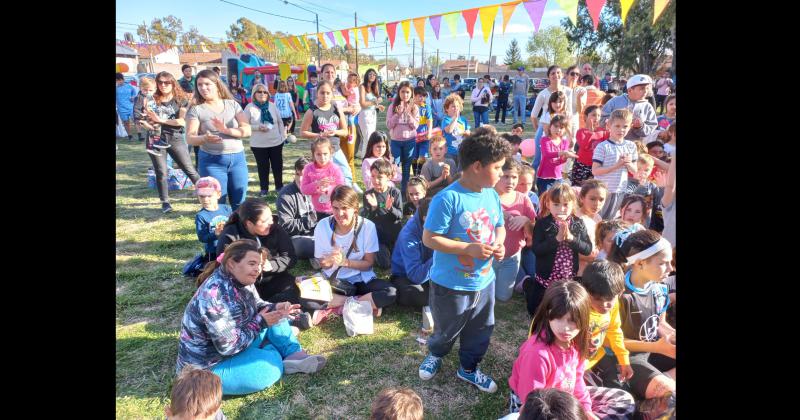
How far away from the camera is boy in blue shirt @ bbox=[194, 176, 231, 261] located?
13.0 feet

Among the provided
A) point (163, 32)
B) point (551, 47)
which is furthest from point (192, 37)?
point (551, 47)

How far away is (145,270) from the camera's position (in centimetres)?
433

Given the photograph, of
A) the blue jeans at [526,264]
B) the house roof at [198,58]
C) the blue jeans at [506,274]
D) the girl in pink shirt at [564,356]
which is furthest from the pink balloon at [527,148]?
the house roof at [198,58]

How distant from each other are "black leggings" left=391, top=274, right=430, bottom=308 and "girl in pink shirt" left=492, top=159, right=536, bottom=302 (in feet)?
2.15

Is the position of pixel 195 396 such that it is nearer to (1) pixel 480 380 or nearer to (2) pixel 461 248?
(2) pixel 461 248

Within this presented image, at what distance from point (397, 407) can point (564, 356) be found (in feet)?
3.09

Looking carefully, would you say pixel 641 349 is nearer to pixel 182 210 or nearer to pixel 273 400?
pixel 273 400

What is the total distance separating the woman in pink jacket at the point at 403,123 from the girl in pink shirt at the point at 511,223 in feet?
8.48

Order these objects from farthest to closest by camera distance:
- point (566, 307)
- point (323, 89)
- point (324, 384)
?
point (323, 89)
point (324, 384)
point (566, 307)

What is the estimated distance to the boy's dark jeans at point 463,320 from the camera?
2.47m

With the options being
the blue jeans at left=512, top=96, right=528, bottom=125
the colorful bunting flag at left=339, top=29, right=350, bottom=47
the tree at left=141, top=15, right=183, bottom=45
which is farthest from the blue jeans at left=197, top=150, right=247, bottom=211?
the tree at left=141, top=15, right=183, bottom=45

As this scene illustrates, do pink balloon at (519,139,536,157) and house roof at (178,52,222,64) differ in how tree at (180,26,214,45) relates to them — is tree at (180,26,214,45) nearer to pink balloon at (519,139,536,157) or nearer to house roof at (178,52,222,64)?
house roof at (178,52,222,64)
